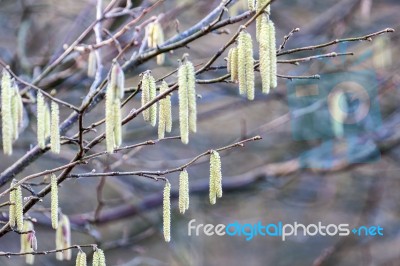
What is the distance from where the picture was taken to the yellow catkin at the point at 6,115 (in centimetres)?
168

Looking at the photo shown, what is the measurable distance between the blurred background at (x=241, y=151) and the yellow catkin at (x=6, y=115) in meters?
1.77

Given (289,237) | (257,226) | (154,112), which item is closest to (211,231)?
(257,226)

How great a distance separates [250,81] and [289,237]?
467cm

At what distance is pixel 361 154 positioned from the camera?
4.64 m

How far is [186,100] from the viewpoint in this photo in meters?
1.69

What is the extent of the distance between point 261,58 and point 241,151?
12.7ft

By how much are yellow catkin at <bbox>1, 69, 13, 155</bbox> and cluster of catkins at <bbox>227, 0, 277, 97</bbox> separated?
0.60m

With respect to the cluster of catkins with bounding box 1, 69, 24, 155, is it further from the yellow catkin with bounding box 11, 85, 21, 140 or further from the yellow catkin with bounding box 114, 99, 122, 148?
the yellow catkin with bounding box 114, 99, 122, 148

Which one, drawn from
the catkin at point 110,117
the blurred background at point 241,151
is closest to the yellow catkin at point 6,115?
the catkin at point 110,117

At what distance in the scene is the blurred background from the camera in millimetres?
4367

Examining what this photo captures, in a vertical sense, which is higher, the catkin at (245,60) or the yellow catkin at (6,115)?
the catkin at (245,60)

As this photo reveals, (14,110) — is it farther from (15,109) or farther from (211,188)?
(211,188)

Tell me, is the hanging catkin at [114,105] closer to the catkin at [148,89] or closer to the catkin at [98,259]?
the catkin at [148,89]

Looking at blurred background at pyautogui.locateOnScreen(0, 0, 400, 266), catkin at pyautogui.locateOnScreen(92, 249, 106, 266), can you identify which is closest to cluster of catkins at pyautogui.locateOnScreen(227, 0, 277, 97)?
catkin at pyautogui.locateOnScreen(92, 249, 106, 266)
